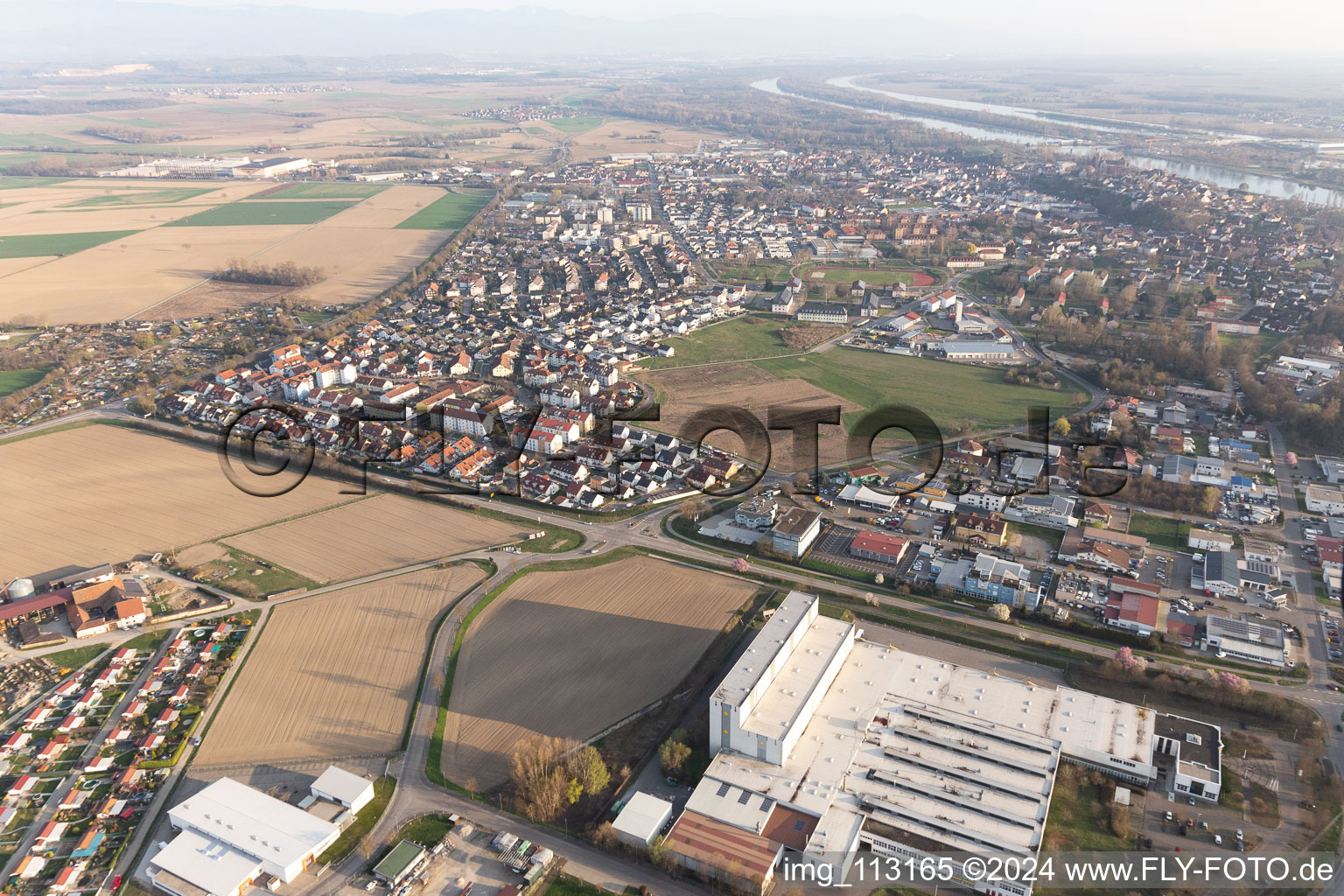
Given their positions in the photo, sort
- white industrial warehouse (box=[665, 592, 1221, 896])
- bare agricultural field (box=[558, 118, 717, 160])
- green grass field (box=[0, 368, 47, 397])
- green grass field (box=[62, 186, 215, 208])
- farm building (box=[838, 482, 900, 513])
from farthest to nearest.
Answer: bare agricultural field (box=[558, 118, 717, 160])
green grass field (box=[62, 186, 215, 208])
green grass field (box=[0, 368, 47, 397])
farm building (box=[838, 482, 900, 513])
white industrial warehouse (box=[665, 592, 1221, 896])

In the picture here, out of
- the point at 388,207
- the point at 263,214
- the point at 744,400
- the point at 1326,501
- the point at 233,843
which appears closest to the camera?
the point at 233,843

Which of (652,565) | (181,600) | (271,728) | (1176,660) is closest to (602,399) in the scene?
(652,565)

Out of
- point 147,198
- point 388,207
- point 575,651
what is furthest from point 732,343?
point 147,198

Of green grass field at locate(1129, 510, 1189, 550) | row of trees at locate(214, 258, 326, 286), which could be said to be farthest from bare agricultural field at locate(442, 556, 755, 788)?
row of trees at locate(214, 258, 326, 286)

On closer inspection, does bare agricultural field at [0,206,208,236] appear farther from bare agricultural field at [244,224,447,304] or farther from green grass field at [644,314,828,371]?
green grass field at [644,314,828,371]

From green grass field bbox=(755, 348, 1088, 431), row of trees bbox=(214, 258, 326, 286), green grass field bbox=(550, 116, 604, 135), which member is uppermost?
green grass field bbox=(550, 116, 604, 135)

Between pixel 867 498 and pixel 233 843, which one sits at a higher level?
pixel 867 498

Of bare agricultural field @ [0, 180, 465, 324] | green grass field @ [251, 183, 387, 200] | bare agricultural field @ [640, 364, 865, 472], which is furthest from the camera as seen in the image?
green grass field @ [251, 183, 387, 200]

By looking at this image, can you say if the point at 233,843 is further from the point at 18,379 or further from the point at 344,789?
the point at 18,379
